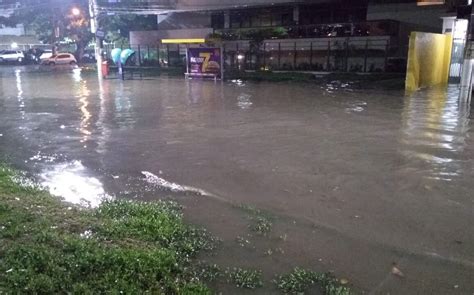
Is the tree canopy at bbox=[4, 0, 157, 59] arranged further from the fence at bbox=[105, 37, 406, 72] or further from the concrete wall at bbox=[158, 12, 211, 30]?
the fence at bbox=[105, 37, 406, 72]

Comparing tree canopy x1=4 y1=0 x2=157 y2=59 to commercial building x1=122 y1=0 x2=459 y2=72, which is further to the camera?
tree canopy x1=4 y1=0 x2=157 y2=59

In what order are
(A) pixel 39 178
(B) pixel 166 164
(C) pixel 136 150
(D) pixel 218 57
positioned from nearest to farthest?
(A) pixel 39 178 → (B) pixel 166 164 → (C) pixel 136 150 → (D) pixel 218 57

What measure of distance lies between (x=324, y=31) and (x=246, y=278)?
3546 centimetres

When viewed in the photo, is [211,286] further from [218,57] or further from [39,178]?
[218,57]

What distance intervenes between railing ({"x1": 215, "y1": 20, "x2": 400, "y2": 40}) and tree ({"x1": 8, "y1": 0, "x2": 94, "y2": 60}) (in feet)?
56.6

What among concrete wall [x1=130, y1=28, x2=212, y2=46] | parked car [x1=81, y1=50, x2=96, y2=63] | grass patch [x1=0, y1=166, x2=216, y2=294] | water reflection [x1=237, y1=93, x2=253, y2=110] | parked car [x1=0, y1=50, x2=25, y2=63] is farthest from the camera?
parked car [x1=81, y1=50, x2=96, y2=63]

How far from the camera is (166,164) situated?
923 centimetres

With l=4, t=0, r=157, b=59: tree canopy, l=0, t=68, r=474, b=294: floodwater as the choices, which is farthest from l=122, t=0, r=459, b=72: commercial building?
l=0, t=68, r=474, b=294: floodwater

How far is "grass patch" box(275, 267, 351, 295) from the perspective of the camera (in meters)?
4.40

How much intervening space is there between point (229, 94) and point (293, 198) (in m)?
15.0

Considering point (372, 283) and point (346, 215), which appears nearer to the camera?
point (372, 283)

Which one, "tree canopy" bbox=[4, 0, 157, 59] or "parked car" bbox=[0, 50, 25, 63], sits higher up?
"tree canopy" bbox=[4, 0, 157, 59]


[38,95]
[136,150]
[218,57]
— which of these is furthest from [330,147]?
[218,57]

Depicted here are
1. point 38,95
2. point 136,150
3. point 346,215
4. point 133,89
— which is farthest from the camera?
point 133,89
